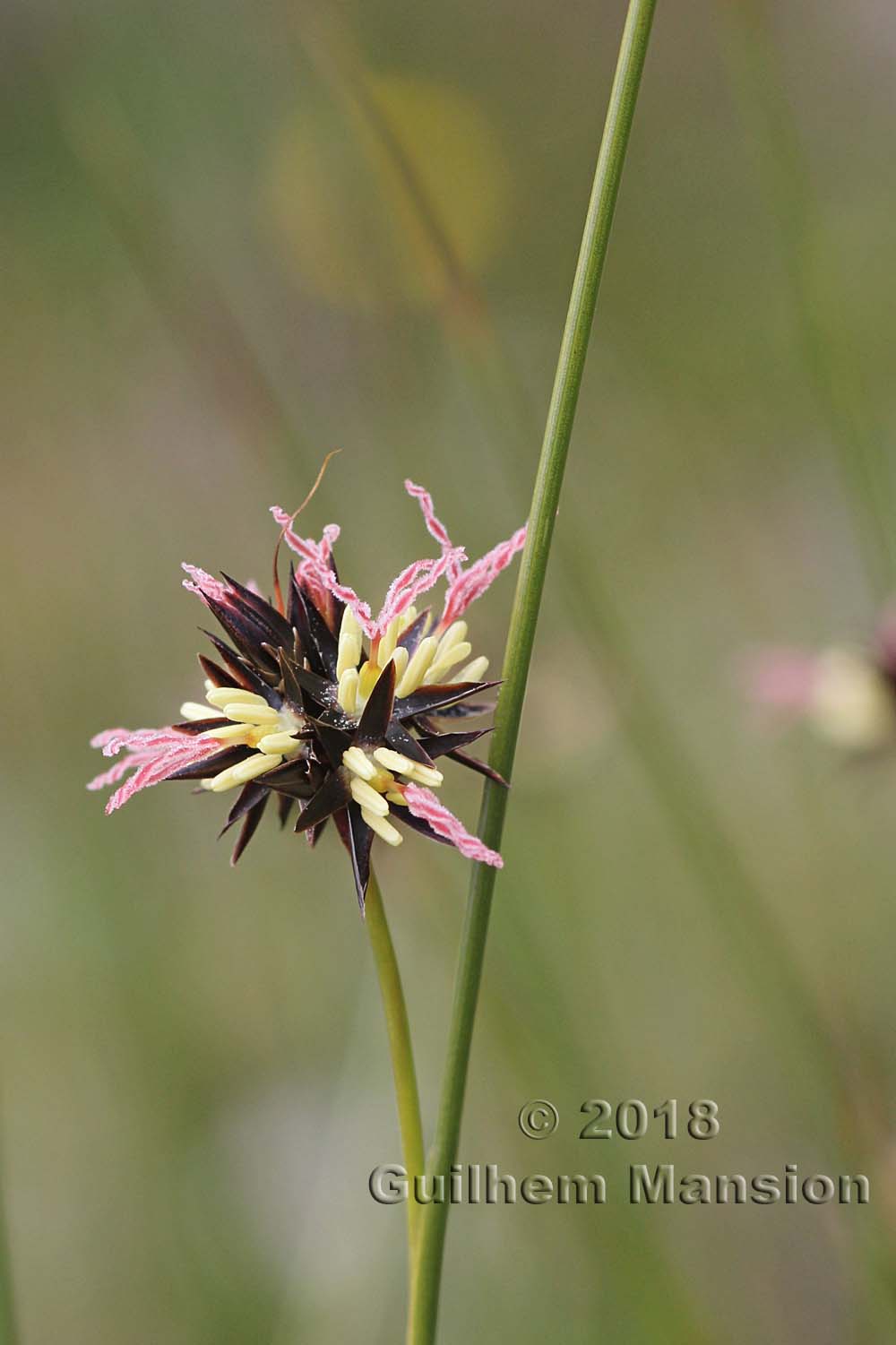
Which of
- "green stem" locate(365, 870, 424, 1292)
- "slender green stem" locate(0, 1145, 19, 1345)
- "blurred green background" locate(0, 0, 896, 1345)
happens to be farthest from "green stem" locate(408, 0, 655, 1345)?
"blurred green background" locate(0, 0, 896, 1345)

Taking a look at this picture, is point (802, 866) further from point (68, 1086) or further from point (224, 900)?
point (68, 1086)

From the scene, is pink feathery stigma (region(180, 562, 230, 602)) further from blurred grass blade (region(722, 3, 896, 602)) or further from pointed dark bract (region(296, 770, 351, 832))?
blurred grass blade (region(722, 3, 896, 602))

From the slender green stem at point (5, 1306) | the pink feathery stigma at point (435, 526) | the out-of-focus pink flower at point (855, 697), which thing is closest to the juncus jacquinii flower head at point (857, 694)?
the out-of-focus pink flower at point (855, 697)

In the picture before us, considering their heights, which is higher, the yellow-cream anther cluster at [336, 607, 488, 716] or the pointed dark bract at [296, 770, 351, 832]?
the yellow-cream anther cluster at [336, 607, 488, 716]

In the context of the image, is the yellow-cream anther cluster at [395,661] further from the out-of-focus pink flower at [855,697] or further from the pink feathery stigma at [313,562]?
the out-of-focus pink flower at [855,697]

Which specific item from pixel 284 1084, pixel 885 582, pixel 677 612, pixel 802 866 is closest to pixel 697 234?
pixel 677 612

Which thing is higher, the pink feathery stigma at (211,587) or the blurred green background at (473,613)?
the blurred green background at (473,613)
